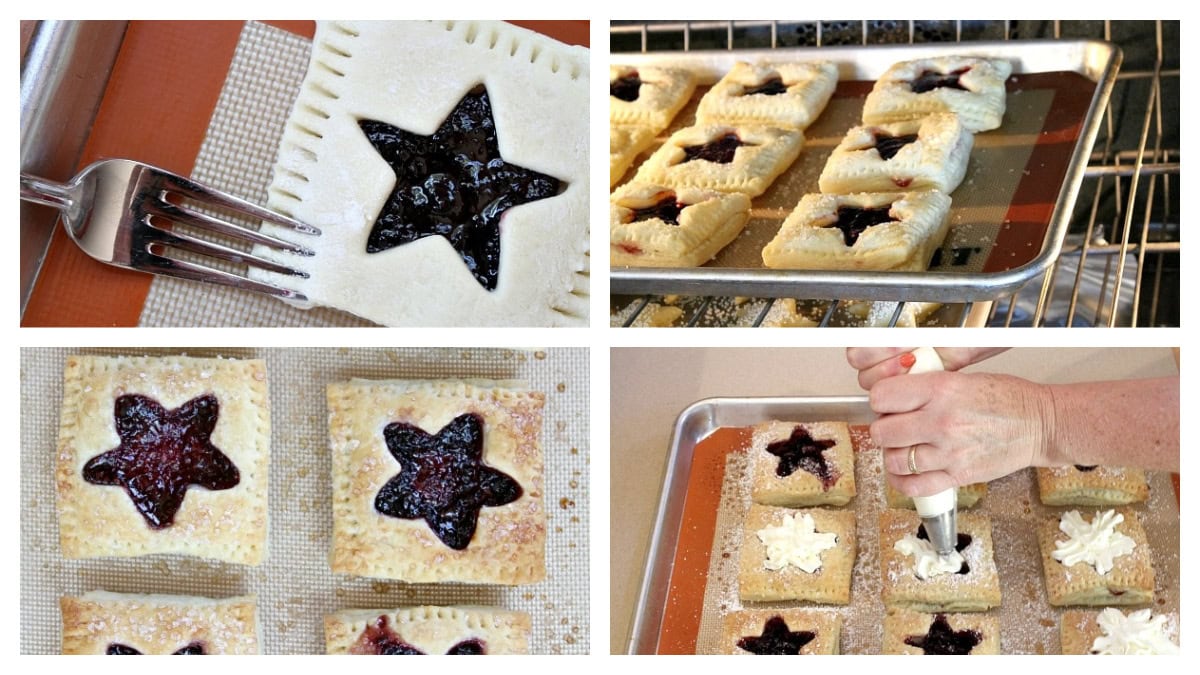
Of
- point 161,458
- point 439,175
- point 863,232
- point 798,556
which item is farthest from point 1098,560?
point 161,458

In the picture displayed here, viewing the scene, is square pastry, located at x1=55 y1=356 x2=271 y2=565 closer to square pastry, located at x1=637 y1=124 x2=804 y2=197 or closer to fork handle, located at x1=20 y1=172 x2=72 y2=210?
fork handle, located at x1=20 y1=172 x2=72 y2=210

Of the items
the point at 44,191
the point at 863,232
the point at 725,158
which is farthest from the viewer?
the point at 725,158

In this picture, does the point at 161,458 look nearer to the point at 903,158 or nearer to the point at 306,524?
the point at 306,524

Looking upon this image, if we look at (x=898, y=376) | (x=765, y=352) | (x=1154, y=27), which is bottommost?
(x=898, y=376)

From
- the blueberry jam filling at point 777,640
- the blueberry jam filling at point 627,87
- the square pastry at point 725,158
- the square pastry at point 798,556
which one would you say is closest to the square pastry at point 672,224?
the square pastry at point 725,158
